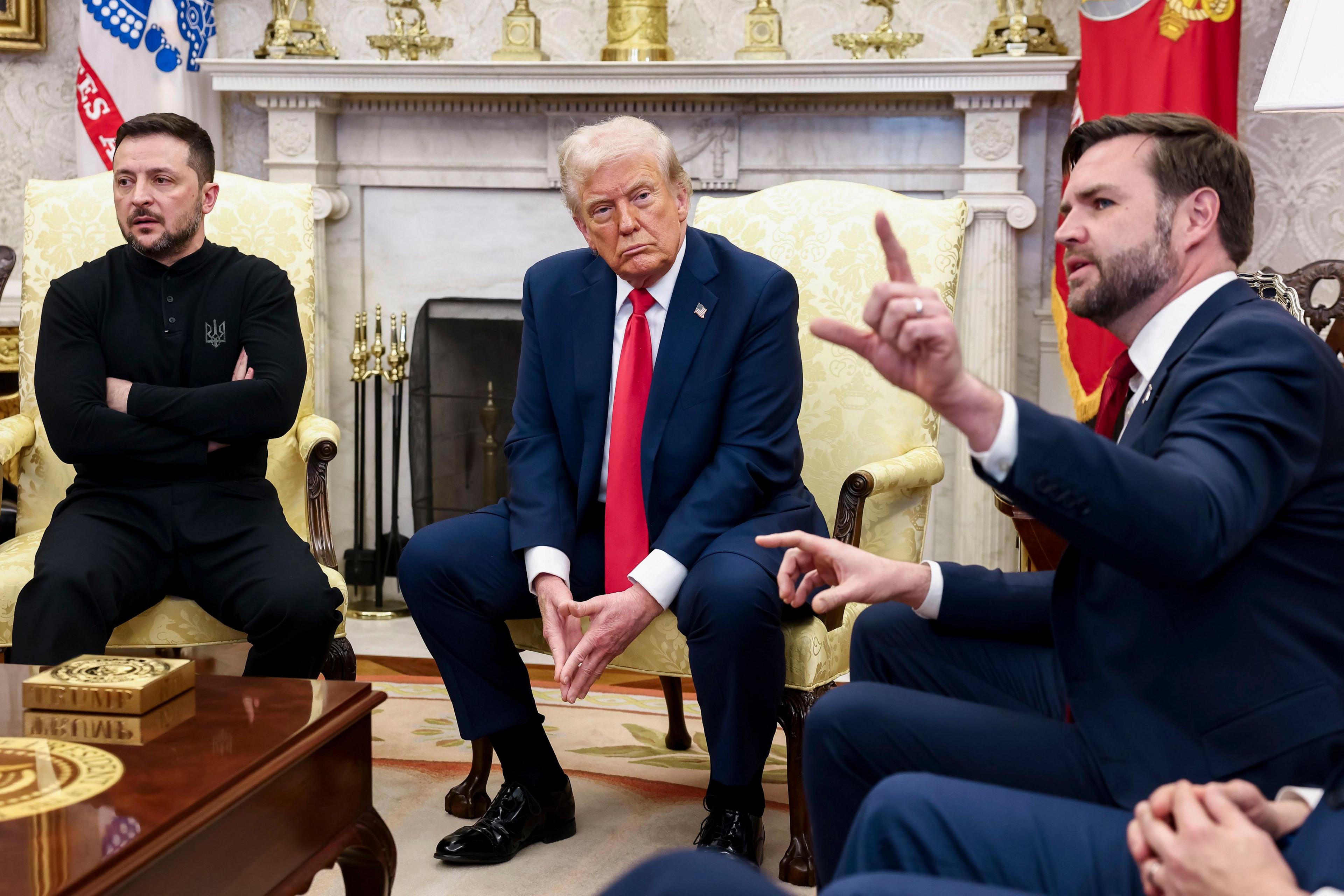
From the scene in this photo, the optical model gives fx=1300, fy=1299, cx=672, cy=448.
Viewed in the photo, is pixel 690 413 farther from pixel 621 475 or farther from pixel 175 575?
pixel 175 575

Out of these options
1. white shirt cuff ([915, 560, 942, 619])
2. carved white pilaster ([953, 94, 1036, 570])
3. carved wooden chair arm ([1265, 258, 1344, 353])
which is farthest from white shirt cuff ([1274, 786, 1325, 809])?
carved white pilaster ([953, 94, 1036, 570])

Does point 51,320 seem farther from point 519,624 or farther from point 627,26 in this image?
point 627,26

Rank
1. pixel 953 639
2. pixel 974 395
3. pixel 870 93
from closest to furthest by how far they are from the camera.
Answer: pixel 974 395 → pixel 953 639 → pixel 870 93

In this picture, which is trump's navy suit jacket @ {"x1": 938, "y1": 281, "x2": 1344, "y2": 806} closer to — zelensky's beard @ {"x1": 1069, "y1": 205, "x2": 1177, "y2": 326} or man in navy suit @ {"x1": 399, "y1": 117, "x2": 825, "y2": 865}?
zelensky's beard @ {"x1": 1069, "y1": 205, "x2": 1177, "y2": 326}

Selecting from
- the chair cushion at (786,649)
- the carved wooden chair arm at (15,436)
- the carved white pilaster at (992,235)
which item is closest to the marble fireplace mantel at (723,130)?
the carved white pilaster at (992,235)

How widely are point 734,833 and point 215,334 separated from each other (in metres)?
1.35

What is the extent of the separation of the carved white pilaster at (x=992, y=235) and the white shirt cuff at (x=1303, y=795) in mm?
2472

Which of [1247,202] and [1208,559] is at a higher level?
[1247,202]

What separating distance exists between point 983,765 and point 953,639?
292 mm

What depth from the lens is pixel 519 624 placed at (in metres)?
2.29

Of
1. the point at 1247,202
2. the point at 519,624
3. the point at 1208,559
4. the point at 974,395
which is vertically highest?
the point at 1247,202

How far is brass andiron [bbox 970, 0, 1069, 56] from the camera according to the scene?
352cm

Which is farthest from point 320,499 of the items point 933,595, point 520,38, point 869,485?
point 520,38

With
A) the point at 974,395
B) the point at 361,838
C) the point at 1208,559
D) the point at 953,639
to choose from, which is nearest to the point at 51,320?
the point at 361,838
